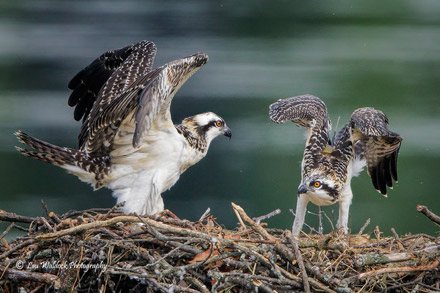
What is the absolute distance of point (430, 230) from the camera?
7.06 metres

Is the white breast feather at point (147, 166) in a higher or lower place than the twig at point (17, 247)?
higher

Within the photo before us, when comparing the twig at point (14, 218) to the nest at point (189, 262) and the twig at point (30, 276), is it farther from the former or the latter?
the twig at point (30, 276)

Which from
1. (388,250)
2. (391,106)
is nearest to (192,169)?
(391,106)

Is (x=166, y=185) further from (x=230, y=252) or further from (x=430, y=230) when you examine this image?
(x=430, y=230)

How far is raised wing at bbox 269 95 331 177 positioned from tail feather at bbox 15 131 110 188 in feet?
4.12

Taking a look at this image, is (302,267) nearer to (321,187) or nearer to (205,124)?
(321,187)

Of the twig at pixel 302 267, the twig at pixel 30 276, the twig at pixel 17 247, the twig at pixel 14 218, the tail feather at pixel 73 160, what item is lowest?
the twig at pixel 30 276

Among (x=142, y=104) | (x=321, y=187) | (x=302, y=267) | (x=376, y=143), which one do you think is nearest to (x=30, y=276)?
(x=142, y=104)

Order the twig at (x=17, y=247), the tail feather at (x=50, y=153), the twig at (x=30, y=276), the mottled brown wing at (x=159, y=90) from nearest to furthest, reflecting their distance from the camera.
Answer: the twig at (x=30, y=276) < the twig at (x=17, y=247) < the mottled brown wing at (x=159, y=90) < the tail feather at (x=50, y=153)

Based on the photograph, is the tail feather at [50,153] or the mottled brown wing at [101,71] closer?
the tail feather at [50,153]

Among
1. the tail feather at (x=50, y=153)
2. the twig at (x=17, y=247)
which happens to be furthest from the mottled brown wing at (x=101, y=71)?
the twig at (x=17, y=247)

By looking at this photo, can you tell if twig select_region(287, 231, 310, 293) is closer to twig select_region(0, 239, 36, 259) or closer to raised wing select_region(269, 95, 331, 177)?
twig select_region(0, 239, 36, 259)

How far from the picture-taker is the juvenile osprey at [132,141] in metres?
3.81

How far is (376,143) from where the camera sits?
179 inches
